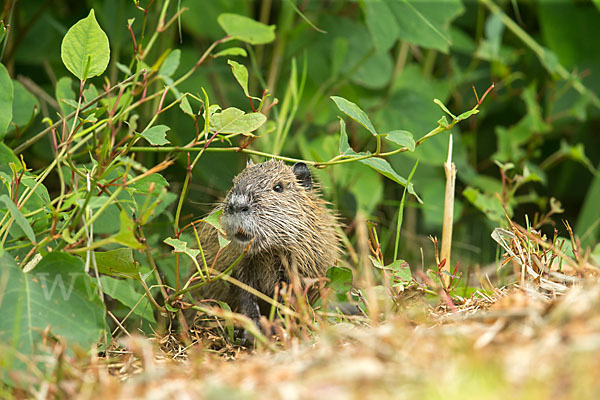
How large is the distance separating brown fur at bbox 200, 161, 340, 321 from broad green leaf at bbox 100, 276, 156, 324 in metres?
0.31

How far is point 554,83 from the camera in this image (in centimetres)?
370

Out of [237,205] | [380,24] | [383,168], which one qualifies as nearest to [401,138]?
[383,168]

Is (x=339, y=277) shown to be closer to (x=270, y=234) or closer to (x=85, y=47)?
(x=270, y=234)

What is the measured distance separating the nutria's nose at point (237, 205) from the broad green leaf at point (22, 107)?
2.87 feet

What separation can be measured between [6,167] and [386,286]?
1.24m

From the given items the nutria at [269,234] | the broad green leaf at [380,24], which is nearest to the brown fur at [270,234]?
the nutria at [269,234]

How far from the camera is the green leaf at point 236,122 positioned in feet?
6.31

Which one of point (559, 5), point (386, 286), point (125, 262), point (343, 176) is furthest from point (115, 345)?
point (559, 5)

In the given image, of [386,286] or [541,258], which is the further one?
[541,258]

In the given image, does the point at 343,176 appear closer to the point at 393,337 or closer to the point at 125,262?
the point at 125,262

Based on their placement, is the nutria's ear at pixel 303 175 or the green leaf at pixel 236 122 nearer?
the green leaf at pixel 236 122

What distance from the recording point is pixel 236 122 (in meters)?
1.94

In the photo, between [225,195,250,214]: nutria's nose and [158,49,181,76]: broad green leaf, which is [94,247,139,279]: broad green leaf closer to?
[225,195,250,214]: nutria's nose

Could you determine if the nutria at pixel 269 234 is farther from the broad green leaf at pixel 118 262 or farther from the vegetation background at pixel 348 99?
the broad green leaf at pixel 118 262
